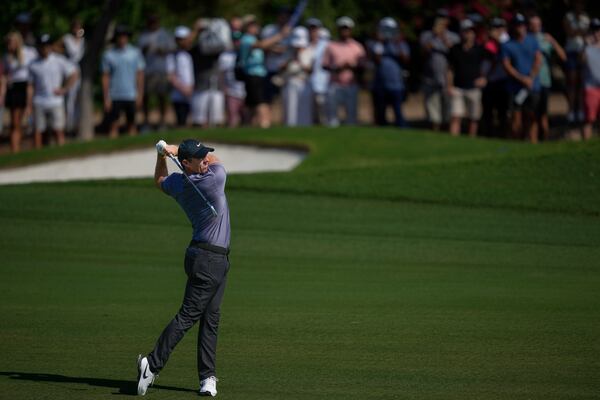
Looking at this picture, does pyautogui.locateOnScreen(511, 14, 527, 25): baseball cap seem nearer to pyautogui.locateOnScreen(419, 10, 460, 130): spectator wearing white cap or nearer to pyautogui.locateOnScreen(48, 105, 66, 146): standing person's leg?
pyautogui.locateOnScreen(419, 10, 460, 130): spectator wearing white cap

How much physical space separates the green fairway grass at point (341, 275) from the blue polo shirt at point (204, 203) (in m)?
A: 1.01

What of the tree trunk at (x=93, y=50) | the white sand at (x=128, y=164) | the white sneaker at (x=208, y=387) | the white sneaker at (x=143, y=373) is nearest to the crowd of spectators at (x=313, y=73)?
the tree trunk at (x=93, y=50)

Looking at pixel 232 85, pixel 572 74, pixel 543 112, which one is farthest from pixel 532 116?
pixel 232 85

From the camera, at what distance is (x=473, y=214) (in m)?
18.1

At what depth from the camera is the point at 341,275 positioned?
13.7 m

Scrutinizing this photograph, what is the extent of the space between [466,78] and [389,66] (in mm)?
1405

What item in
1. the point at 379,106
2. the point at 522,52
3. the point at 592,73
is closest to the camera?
the point at 592,73

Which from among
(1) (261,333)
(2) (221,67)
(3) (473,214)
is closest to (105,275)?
(1) (261,333)

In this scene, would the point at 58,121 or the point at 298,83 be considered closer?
the point at 58,121

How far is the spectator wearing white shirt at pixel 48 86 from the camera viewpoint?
2434cm

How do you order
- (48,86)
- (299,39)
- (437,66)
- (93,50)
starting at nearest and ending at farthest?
(48,86) → (437,66) → (299,39) → (93,50)

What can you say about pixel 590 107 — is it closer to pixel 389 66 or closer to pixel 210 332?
pixel 389 66

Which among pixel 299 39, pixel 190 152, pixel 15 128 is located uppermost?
pixel 299 39

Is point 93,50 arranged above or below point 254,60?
above
